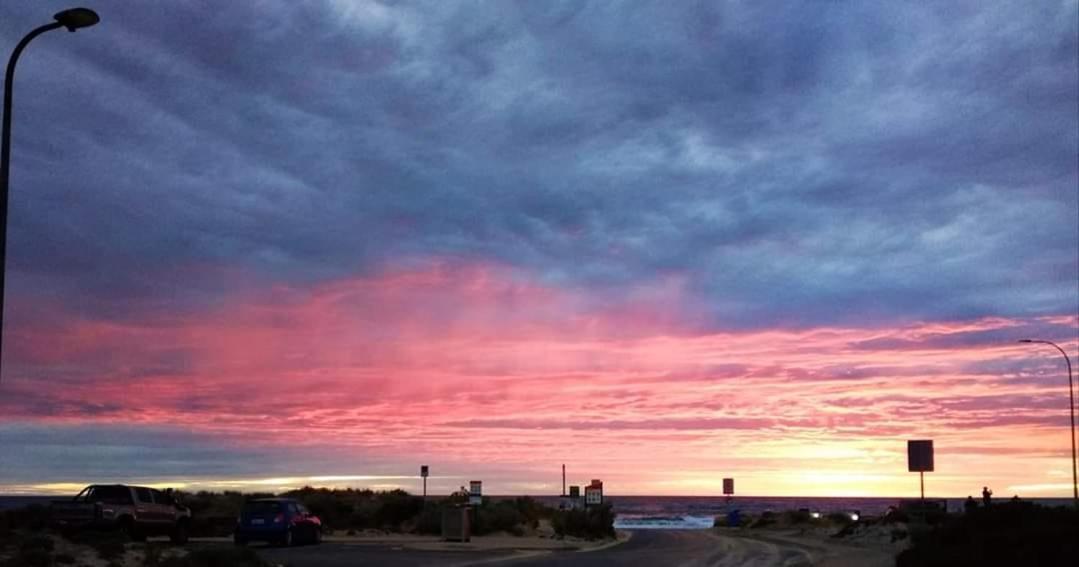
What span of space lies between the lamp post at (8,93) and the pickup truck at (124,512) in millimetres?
18319

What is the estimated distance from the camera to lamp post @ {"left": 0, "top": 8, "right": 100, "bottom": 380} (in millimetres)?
17266

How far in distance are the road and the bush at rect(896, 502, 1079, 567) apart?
6047 millimetres

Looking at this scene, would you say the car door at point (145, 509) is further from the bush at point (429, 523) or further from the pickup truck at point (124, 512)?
the bush at point (429, 523)

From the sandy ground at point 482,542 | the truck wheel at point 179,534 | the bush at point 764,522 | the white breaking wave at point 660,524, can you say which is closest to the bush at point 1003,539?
the sandy ground at point 482,542

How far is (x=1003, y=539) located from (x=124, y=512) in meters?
25.6

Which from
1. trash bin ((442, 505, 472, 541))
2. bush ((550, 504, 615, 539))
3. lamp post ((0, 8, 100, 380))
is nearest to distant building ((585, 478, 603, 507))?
bush ((550, 504, 615, 539))

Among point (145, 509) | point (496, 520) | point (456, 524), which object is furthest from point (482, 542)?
point (145, 509)

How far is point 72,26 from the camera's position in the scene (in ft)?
57.3

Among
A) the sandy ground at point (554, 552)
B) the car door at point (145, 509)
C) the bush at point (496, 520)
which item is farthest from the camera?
the bush at point (496, 520)

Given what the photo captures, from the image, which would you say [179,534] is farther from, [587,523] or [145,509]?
[587,523]

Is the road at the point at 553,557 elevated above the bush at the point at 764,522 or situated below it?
above

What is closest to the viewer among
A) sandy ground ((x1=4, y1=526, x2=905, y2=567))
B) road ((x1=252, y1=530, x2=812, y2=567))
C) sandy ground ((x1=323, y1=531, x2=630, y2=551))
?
sandy ground ((x1=4, y1=526, x2=905, y2=567))

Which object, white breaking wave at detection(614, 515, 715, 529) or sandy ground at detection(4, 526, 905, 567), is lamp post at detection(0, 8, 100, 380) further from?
white breaking wave at detection(614, 515, 715, 529)

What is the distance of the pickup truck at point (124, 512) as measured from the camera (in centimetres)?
3419
